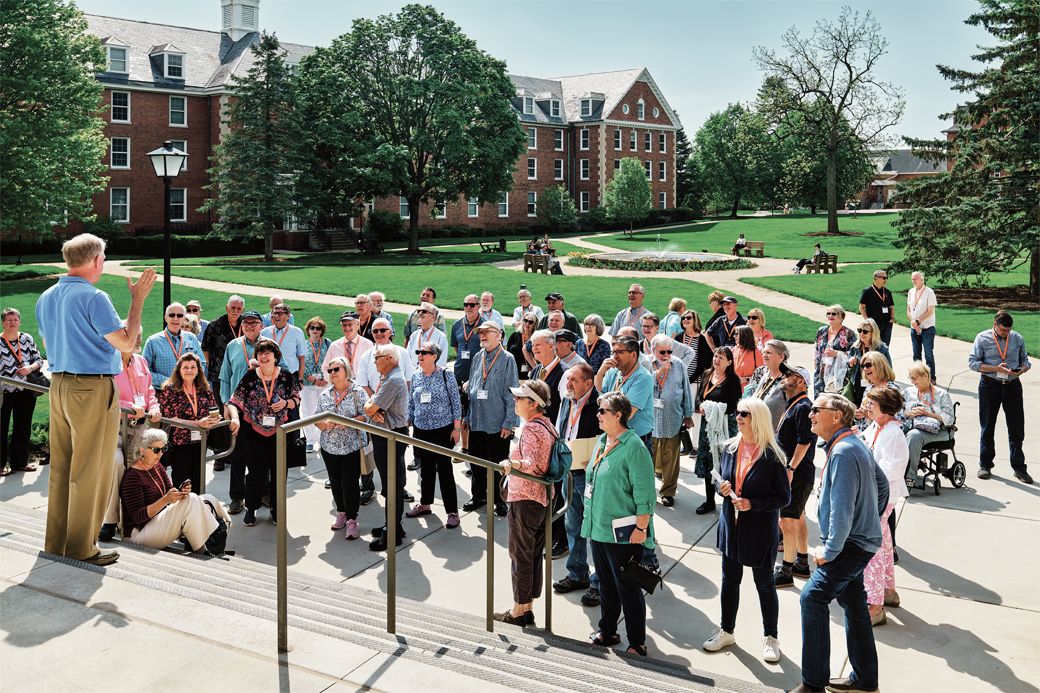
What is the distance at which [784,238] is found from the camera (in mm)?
61094

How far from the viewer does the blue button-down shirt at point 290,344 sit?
1128cm

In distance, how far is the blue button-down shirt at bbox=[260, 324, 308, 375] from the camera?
11281 mm

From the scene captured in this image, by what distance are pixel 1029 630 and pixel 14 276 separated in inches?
1396

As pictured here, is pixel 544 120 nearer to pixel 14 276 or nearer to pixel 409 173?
pixel 409 173

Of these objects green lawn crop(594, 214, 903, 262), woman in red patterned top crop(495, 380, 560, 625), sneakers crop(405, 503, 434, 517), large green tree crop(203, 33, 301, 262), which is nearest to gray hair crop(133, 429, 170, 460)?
woman in red patterned top crop(495, 380, 560, 625)

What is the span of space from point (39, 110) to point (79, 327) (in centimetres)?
3423

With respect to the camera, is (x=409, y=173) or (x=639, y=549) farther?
(x=409, y=173)

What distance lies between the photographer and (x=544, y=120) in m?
75.9

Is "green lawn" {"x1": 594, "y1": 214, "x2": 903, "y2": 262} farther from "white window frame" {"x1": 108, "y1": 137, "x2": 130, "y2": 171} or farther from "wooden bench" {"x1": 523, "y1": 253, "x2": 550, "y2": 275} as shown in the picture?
"white window frame" {"x1": 108, "y1": 137, "x2": 130, "y2": 171}

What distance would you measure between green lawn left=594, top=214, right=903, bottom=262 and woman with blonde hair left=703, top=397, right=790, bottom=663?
42837mm

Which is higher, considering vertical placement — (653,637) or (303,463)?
(303,463)

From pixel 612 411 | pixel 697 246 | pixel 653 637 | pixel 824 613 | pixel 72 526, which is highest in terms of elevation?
pixel 697 246

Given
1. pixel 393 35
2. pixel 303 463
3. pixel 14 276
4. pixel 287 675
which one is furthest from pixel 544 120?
pixel 287 675

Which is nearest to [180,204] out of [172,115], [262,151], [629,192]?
[172,115]
